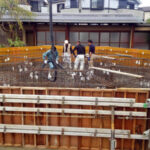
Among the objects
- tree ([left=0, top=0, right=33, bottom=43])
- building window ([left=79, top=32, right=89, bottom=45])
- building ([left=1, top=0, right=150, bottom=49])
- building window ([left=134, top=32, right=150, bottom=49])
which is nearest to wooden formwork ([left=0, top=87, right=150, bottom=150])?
tree ([left=0, top=0, right=33, bottom=43])

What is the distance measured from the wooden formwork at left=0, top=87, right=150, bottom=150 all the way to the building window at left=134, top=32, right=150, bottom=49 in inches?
580

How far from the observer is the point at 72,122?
593cm

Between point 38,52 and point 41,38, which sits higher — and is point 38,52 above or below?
below

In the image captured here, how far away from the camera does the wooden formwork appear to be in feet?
18.7

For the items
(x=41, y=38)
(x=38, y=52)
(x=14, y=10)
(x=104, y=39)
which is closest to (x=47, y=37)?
(x=41, y=38)

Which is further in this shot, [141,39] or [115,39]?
[141,39]

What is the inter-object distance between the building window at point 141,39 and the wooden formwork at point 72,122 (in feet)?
48.3

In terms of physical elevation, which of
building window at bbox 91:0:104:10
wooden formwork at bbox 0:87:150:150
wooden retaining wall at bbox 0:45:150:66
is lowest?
wooden formwork at bbox 0:87:150:150

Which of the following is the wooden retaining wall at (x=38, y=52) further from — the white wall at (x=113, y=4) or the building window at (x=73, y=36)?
the white wall at (x=113, y=4)

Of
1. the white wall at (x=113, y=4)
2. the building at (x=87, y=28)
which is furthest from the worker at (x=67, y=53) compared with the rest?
the white wall at (x=113, y=4)

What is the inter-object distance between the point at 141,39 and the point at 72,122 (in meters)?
16.1

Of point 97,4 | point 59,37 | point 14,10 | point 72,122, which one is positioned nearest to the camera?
point 72,122

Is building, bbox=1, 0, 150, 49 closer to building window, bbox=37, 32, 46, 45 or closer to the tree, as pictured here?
building window, bbox=37, 32, 46, 45

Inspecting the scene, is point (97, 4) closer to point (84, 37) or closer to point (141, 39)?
point (84, 37)
